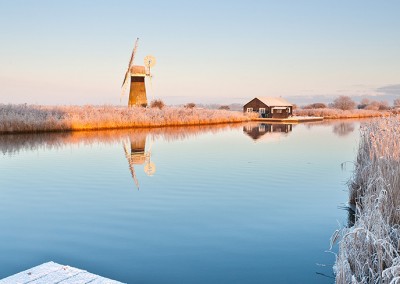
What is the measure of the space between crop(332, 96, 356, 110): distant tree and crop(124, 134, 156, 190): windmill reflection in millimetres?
67192

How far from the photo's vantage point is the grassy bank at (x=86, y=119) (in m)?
24.2

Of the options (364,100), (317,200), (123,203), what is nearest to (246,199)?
(317,200)

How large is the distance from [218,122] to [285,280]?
34.6 meters

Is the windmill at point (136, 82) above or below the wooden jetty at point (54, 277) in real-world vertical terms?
above

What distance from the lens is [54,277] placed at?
421cm

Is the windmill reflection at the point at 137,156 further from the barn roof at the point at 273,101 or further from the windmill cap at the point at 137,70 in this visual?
the barn roof at the point at 273,101

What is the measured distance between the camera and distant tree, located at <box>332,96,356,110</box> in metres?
80.2

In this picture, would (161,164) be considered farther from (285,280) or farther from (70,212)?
(285,280)

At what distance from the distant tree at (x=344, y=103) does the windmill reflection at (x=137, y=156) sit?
67192mm

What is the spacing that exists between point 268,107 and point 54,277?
46669 millimetres

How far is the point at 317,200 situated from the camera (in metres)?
8.74

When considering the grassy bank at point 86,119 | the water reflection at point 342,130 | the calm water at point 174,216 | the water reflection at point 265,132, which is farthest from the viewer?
the water reflection at point 342,130

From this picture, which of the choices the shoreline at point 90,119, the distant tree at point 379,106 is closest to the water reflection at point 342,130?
the shoreline at point 90,119

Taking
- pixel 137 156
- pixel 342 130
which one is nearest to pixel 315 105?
pixel 342 130
